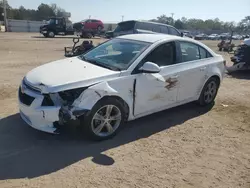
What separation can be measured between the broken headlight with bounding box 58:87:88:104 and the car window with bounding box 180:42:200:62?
2.29 meters

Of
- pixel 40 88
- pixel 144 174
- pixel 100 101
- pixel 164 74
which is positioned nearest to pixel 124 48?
pixel 164 74

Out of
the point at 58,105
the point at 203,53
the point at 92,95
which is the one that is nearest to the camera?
the point at 58,105

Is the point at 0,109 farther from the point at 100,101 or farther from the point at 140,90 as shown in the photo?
the point at 140,90

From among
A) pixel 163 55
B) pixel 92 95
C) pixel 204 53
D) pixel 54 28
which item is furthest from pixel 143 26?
pixel 54 28

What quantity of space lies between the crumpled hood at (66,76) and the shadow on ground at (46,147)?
0.85 m

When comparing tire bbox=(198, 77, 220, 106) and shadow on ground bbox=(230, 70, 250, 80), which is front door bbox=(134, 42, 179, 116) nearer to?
tire bbox=(198, 77, 220, 106)

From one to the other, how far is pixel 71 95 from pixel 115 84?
689 millimetres

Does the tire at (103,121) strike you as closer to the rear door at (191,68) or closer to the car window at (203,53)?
the rear door at (191,68)

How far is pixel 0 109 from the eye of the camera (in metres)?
5.16

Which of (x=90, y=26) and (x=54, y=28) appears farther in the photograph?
(x=90, y=26)

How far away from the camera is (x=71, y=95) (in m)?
3.75

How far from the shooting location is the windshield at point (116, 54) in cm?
436

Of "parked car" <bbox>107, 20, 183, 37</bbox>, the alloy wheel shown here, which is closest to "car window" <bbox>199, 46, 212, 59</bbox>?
A: the alloy wheel

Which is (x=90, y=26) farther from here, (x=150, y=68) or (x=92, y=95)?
(x=92, y=95)
